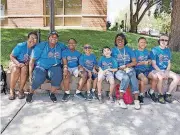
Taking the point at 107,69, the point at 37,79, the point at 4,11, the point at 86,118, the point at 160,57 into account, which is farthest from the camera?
the point at 4,11

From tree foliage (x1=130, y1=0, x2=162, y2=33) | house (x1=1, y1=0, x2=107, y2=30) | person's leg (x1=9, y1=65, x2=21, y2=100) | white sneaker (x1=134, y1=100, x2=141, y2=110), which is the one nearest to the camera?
white sneaker (x1=134, y1=100, x2=141, y2=110)

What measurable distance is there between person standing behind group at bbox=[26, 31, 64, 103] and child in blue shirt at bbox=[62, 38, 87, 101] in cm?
13

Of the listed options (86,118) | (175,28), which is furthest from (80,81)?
(175,28)

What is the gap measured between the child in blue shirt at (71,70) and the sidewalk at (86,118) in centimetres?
19

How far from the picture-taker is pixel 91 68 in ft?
20.2

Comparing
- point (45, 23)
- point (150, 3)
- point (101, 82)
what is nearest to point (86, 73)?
point (101, 82)

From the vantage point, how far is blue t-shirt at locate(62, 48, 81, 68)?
616 centimetres

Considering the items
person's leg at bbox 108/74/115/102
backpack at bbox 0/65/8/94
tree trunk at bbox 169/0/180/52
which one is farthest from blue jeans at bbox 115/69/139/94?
tree trunk at bbox 169/0/180/52

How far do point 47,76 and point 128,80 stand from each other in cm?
160

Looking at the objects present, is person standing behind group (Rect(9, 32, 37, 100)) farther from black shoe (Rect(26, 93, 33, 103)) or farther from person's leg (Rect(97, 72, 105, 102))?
person's leg (Rect(97, 72, 105, 102))

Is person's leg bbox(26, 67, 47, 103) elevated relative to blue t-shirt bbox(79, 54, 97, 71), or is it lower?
lower

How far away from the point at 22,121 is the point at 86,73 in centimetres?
178

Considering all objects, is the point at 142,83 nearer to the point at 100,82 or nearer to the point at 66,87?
the point at 100,82

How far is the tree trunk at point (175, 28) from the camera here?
9.94 meters
